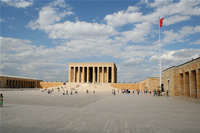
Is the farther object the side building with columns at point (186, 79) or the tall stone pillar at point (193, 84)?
the tall stone pillar at point (193, 84)

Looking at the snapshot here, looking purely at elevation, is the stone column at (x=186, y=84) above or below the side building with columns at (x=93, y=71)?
below

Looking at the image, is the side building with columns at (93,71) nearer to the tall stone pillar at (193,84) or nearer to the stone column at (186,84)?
the stone column at (186,84)

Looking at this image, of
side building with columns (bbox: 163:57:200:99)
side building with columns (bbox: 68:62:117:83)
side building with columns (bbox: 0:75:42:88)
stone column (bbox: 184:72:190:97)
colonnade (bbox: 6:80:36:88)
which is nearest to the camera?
side building with columns (bbox: 163:57:200:99)

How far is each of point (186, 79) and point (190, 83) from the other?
6.52 feet

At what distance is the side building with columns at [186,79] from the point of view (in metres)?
18.1

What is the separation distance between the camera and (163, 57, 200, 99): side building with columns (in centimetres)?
1809

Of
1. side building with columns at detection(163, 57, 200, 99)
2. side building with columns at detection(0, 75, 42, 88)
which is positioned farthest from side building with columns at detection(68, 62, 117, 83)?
side building with columns at detection(163, 57, 200, 99)

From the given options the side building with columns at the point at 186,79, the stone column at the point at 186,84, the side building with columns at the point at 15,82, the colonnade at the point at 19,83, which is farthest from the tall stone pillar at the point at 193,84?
the colonnade at the point at 19,83

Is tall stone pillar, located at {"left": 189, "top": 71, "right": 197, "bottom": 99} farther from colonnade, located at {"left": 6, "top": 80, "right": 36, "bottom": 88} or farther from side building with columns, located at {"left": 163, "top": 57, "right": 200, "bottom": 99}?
colonnade, located at {"left": 6, "top": 80, "right": 36, "bottom": 88}

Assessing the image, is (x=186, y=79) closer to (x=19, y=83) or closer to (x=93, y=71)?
(x=93, y=71)

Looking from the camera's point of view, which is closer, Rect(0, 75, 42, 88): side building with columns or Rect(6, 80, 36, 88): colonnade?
Rect(0, 75, 42, 88): side building with columns

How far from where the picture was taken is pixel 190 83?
1983cm

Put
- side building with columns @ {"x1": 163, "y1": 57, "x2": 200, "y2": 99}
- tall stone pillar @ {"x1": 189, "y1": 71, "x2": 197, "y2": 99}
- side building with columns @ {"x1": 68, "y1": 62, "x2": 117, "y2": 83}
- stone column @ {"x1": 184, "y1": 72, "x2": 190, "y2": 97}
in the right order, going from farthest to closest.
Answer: side building with columns @ {"x1": 68, "y1": 62, "x2": 117, "y2": 83} → stone column @ {"x1": 184, "y1": 72, "x2": 190, "y2": 97} → tall stone pillar @ {"x1": 189, "y1": 71, "x2": 197, "y2": 99} → side building with columns @ {"x1": 163, "y1": 57, "x2": 200, "y2": 99}

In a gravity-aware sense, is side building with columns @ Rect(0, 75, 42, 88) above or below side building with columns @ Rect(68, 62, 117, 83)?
below
